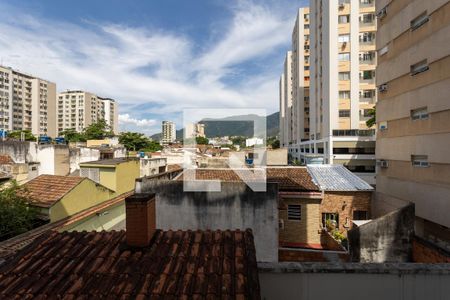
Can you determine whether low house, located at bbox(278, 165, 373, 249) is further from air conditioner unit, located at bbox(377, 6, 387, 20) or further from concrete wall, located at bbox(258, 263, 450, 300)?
air conditioner unit, located at bbox(377, 6, 387, 20)

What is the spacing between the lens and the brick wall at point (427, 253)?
24.6ft

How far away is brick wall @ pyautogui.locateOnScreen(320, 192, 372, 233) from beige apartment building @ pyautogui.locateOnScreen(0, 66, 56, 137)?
4406 inches

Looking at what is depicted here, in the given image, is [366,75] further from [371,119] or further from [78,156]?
[78,156]

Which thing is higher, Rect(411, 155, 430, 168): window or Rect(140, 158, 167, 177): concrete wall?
Rect(411, 155, 430, 168): window

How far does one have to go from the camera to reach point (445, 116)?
9.67 metres

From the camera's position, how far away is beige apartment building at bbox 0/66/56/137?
8612 centimetres

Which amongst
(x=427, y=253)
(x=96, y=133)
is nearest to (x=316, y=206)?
(x=427, y=253)

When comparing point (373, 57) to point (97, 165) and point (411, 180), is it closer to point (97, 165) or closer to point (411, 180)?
point (411, 180)

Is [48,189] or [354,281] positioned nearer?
[354,281]

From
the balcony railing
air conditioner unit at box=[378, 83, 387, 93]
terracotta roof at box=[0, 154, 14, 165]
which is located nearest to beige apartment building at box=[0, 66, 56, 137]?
terracotta roof at box=[0, 154, 14, 165]

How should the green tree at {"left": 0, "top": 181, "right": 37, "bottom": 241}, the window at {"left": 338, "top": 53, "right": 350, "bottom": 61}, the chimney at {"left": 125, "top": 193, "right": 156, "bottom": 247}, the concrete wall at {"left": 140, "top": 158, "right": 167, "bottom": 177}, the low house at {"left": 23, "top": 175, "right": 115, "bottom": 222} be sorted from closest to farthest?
the chimney at {"left": 125, "top": 193, "right": 156, "bottom": 247} < the green tree at {"left": 0, "top": 181, "right": 37, "bottom": 241} < the low house at {"left": 23, "top": 175, "right": 115, "bottom": 222} < the concrete wall at {"left": 140, "top": 158, "right": 167, "bottom": 177} < the window at {"left": 338, "top": 53, "right": 350, "bottom": 61}

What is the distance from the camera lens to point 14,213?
416 inches

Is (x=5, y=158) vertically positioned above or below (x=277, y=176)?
above

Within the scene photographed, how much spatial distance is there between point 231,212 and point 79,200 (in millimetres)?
9346
